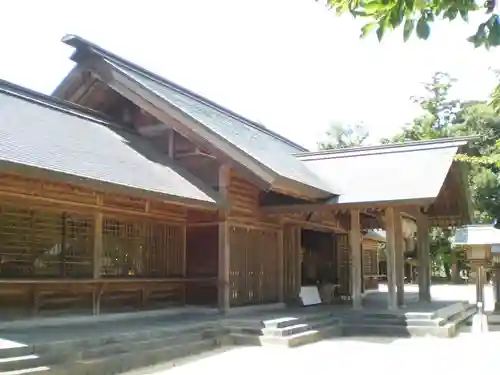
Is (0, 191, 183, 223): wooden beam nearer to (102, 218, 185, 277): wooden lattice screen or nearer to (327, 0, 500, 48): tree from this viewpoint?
(102, 218, 185, 277): wooden lattice screen

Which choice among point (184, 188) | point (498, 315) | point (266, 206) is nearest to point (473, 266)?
point (498, 315)

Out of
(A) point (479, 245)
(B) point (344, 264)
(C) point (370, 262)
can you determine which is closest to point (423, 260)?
(A) point (479, 245)

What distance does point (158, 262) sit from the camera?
465 inches

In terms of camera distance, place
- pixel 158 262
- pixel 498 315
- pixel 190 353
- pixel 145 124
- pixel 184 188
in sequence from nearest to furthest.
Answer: pixel 190 353, pixel 184 188, pixel 158 262, pixel 145 124, pixel 498 315

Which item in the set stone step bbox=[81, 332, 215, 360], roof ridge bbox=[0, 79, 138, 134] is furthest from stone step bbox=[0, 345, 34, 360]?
roof ridge bbox=[0, 79, 138, 134]

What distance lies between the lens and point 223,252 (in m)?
11.9

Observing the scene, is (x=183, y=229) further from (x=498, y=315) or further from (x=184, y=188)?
(x=498, y=315)

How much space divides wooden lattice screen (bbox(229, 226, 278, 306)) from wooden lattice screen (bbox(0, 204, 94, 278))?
11.2 feet

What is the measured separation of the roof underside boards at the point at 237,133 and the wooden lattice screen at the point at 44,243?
3.29m

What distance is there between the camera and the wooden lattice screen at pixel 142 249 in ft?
34.7

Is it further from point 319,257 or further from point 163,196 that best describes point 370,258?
point 163,196

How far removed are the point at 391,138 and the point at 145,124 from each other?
24.3m

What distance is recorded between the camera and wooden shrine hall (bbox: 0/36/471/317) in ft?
29.4

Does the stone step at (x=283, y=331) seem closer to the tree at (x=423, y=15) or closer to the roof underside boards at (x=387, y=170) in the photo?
the roof underside boards at (x=387, y=170)
